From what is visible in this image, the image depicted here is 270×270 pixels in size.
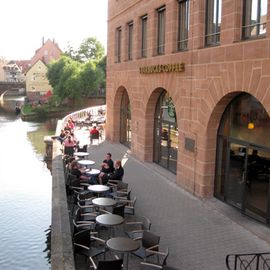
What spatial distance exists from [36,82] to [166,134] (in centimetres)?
7052

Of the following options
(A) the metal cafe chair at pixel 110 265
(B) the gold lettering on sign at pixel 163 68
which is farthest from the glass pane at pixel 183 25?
(A) the metal cafe chair at pixel 110 265

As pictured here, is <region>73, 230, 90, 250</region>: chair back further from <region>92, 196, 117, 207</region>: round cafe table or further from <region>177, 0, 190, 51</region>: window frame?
<region>177, 0, 190, 51</region>: window frame

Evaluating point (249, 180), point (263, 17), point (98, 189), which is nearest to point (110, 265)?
point (98, 189)

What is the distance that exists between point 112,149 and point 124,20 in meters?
6.93

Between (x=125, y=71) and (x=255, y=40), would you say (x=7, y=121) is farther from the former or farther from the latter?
(x=255, y=40)

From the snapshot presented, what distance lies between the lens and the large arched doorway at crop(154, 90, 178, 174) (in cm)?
1833

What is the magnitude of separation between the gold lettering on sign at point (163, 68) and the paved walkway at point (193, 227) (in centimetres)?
417

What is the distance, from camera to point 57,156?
21.1 m

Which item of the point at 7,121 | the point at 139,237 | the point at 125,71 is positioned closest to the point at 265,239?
the point at 139,237

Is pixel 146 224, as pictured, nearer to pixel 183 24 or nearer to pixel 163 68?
pixel 163 68

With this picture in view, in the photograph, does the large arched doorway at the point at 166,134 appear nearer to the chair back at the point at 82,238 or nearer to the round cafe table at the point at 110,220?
the round cafe table at the point at 110,220

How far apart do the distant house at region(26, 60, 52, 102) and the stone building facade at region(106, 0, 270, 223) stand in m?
66.5

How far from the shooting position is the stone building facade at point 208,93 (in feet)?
39.3

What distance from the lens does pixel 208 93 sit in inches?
552
